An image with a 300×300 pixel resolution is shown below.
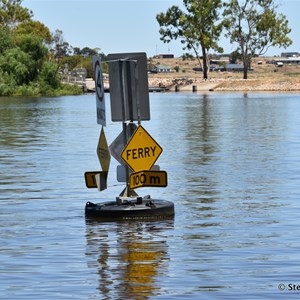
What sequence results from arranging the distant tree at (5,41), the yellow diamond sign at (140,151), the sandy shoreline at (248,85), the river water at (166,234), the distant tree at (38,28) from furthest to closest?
the distant tree at (38,28), the sandy shoreline at (248,85), the distant tree at (5,41), the yellow diamond sign at (140,151), the river water at (166,234)

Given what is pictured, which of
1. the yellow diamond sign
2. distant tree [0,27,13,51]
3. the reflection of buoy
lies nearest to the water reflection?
the reflection of buoy

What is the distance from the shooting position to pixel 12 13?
7343 inches

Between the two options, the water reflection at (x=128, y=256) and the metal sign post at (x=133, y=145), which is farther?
the metal sign post at (x=133, y=145)

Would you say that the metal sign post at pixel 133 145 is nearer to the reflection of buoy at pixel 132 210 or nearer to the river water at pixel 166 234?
the reflection of buoy at pixel 132 210

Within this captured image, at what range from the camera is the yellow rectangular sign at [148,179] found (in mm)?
16766

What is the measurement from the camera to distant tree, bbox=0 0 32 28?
7215 inches

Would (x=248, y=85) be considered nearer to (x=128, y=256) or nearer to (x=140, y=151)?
(x=140, y=151)

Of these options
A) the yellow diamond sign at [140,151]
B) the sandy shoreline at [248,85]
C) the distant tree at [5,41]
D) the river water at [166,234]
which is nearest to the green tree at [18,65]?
the distant tree at [5,41]

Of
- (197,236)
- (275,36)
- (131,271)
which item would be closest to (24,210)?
(197,236)

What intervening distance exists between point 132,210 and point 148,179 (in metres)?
0.51

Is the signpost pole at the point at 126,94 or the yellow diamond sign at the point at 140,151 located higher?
the signpost pole at the point at 126,94

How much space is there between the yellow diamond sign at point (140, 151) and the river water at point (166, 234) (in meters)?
0.87

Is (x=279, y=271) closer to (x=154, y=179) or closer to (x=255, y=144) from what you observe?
(x=154, y=179)

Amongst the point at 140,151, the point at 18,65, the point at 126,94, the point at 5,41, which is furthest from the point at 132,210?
the point at 5,41
